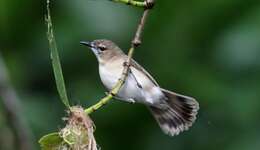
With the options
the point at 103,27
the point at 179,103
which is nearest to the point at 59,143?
the point at 179,103

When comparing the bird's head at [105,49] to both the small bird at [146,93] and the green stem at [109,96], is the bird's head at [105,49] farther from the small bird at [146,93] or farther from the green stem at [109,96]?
the green stem at [109,96]

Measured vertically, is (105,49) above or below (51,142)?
below

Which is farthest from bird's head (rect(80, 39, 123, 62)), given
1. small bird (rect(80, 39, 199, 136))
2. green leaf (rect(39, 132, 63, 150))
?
green leaf (rect(39, 132, 63, 150))

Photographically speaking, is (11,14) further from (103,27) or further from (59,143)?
(59,143)

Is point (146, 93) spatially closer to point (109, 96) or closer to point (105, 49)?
point (105, 49)

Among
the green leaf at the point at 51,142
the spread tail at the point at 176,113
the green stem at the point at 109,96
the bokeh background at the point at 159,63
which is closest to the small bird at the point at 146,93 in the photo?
the spread tail at the point at 176,113

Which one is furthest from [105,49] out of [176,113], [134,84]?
Result: [176,113]

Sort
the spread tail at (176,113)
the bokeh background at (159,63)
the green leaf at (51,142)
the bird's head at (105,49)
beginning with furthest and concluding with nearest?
the bokeh background at (159,63) → the bird's head at (105,49) → the spread tail at (176,113) → the green leaf at (51,142)
